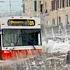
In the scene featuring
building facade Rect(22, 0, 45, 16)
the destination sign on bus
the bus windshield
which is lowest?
the bus windshield

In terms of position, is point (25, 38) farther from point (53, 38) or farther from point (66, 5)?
point (66, 5)

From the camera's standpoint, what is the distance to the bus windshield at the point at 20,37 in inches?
701

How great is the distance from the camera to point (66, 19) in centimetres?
3894

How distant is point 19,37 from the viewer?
17.9 m

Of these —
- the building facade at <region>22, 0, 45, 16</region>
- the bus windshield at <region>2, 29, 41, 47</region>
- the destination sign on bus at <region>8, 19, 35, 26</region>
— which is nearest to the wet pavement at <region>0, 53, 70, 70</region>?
the bus windshield at <region>2, 29, 41, 47</region>

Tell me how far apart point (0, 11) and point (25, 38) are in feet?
33.4

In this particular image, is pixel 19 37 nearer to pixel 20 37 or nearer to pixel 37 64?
pixel 20 37

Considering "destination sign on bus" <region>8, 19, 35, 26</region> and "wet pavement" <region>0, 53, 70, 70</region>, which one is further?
"destination sign on bus" <region>8, 19, 35, 26</region>

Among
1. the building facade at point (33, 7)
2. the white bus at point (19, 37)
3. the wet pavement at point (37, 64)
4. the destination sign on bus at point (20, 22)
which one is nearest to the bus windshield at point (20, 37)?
the white bus at point (19, 37)

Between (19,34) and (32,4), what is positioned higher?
(32,4)

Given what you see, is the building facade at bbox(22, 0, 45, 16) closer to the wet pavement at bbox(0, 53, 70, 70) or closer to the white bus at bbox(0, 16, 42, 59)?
the white bus at bbox(0, 16, 42, 59)

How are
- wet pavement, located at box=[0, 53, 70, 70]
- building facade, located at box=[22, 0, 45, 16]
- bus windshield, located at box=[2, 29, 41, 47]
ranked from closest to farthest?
1. wet pavement, located at box=[0, 53, 70, 70]
2. bus windshield, located at box=[2, 29, 41, 47]
3. building facade, located at box=[22, 0, 45, 16]

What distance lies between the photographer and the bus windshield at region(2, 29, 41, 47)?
58.4 ft

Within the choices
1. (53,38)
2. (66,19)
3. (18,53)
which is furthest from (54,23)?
(18,53)
